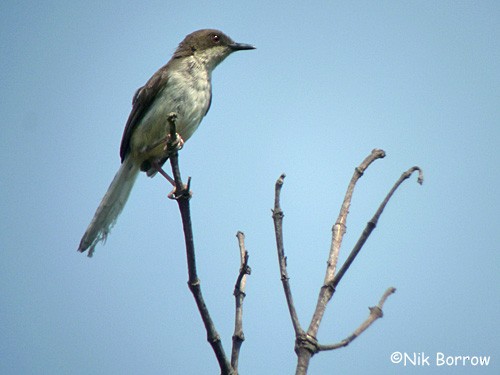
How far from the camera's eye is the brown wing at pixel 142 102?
702cm

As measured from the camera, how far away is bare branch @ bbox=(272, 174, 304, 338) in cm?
300

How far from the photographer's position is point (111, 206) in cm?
668

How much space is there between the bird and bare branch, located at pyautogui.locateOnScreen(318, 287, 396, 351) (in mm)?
3689

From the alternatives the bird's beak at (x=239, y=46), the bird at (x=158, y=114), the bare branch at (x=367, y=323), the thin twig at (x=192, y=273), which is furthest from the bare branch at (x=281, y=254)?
the bird's beak at (x=239, y=46)

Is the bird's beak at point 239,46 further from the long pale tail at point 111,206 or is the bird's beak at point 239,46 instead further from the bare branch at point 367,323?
the bare branch at point 367,323

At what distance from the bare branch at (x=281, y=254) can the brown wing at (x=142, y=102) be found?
3.99 metres

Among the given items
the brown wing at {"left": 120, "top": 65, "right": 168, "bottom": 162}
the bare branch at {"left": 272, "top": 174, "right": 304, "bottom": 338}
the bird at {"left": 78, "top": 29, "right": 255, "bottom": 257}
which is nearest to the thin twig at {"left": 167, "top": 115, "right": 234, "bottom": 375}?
the bare branch at {"left": 272, "top": 174, "right": 304, "bottom": 338}

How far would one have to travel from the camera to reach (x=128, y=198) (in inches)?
273

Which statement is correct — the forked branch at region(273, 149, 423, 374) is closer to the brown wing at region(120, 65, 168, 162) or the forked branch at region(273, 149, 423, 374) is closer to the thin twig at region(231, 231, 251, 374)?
the thin twig at region(231, 231, 251, 374)

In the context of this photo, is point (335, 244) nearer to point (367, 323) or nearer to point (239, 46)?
point (367, 323)

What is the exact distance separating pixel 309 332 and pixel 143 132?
4.49 m

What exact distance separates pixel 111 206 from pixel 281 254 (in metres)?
3.85

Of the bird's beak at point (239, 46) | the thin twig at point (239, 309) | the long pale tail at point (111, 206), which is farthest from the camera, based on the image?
the bird's beak at point (239, 46)

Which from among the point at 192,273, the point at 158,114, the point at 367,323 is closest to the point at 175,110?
the point at 158,114
